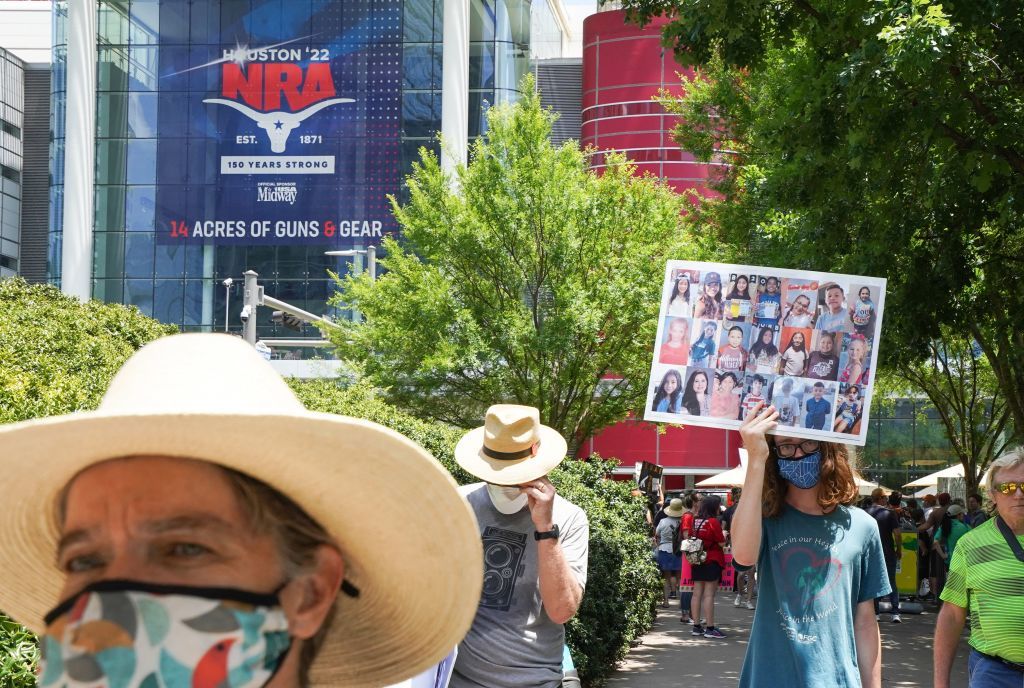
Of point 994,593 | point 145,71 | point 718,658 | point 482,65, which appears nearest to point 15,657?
point 994,593

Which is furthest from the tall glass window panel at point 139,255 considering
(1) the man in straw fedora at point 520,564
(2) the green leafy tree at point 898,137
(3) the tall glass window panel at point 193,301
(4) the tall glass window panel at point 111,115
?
(1) the man in straw fedora at point 520,564

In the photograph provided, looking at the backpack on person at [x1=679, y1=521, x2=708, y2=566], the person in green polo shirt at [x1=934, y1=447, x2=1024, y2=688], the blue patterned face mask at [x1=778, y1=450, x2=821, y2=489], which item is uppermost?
the blue patterned face mask at [x1=778, y1=450, x2=821, y2=489]

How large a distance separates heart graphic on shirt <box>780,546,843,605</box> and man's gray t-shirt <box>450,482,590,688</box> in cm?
75

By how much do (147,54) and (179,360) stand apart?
2239 inches

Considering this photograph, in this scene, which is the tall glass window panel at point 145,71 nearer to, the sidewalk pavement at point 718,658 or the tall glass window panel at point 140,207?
the tall glass window panel at point 140,207

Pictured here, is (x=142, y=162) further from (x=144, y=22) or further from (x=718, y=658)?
(x=718, y=658)

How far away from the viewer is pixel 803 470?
15.5 feet

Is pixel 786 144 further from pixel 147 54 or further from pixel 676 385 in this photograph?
pixel 147 54

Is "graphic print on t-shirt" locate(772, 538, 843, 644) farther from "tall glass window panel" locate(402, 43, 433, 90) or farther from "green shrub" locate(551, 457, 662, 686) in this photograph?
"tall glass window panel" locate(402, 43, 433, 90)

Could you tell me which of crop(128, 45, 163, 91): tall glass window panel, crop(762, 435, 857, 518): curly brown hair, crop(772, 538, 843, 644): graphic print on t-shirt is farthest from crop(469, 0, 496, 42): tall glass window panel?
crop(772, 538, 843, 644): graphic print on t-shirt

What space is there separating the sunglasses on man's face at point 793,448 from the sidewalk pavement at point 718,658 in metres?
7.98

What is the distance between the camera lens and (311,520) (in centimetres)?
174

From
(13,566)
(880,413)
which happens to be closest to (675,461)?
(880,413)

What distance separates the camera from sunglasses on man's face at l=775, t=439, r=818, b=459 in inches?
189
